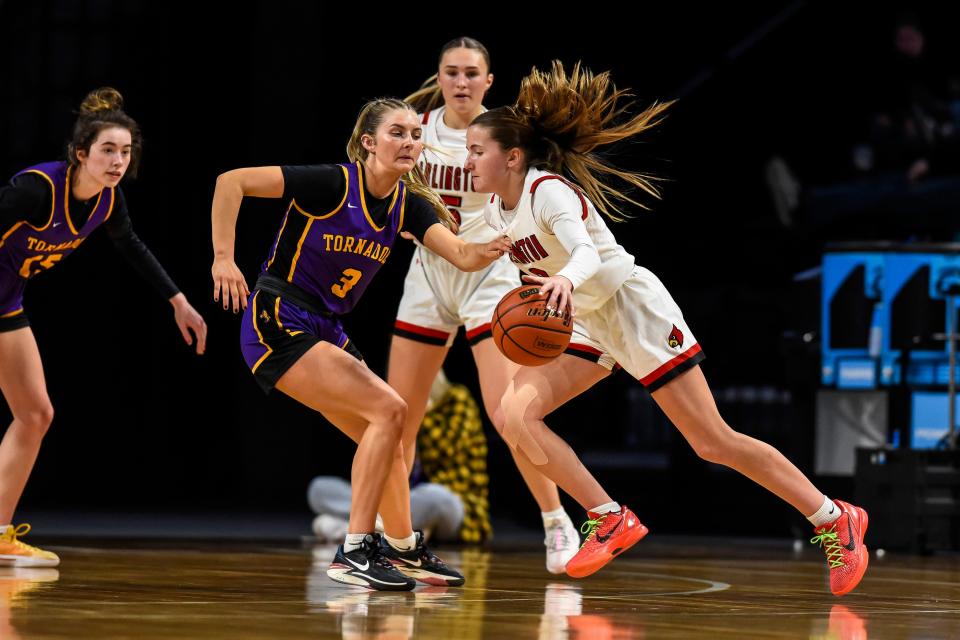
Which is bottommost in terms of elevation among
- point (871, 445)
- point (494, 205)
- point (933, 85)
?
point (871, 445)

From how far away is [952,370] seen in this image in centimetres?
762

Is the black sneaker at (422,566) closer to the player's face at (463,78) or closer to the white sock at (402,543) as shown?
the white sock at (402,543)

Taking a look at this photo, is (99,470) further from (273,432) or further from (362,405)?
(362,405)

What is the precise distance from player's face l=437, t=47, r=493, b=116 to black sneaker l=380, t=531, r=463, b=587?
5.83 feet

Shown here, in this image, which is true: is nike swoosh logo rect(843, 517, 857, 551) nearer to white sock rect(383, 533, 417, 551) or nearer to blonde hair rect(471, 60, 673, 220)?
blonde hair rect(471, 60, 673, 220)

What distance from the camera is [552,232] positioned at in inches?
182

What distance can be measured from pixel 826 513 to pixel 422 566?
1.34 meters

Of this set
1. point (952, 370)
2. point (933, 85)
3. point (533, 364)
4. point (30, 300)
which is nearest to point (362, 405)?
point (533, 364)

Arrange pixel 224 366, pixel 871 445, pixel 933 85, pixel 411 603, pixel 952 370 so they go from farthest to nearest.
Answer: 1. pixel 933 85
2. pixel 224 366
3. pixel 871 445
4. pixel 952 370
5. pixel 411 603

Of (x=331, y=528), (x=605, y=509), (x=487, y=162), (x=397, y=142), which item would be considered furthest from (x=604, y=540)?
(x=331, y=528)

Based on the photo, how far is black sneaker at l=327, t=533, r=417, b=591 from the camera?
4.60 metres

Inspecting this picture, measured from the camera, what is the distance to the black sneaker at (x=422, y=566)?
495cm

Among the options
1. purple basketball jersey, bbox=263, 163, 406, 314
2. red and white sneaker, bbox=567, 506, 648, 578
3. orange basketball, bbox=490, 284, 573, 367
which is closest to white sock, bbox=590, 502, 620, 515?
red and white sneaker, bbox=567, 506, 648, 578

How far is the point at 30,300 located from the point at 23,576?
5457 millimetres
